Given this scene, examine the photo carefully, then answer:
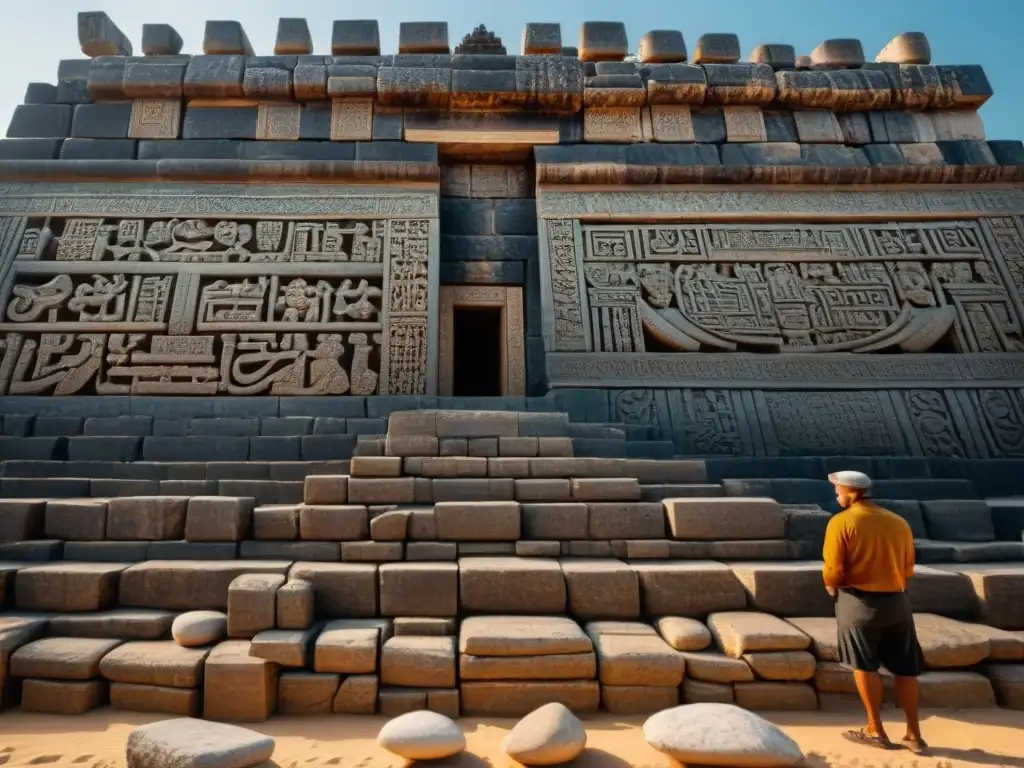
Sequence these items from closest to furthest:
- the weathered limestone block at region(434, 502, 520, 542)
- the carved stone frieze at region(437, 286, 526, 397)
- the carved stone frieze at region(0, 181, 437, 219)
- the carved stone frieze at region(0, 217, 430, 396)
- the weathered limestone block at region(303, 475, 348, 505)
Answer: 1. the weathered limestone block at region(434, 502, 520, 542)
2. the weathered limestone block at region(303, 475, 348, 505)
3. the carved stone frieze at region(0, 217, 430, 396)
4. the carved stone frieze at region(437, 286, 526, 397)
5. the carved stone frieze at region(0, 181, 437, 219)

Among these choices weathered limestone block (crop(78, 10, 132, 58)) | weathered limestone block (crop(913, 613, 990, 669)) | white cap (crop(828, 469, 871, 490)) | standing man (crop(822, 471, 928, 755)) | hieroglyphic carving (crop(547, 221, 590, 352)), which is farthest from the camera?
weathered limestone block (crop(78, 10, 132, 58))

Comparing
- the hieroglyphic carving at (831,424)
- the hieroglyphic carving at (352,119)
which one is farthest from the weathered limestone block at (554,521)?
the hieroglyphic carving at (352,119)

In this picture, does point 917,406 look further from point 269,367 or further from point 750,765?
point 269,367

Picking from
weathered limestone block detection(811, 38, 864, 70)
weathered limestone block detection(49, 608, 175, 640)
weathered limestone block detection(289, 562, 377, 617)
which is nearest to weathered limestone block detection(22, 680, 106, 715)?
weathered limestone block detection(49, 608, 175, 640)

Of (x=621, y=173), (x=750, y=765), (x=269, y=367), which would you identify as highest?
(x=621, y=173)

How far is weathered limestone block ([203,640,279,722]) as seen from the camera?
282 centimetres

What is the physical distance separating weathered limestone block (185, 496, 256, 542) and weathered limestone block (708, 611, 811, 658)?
303 cm

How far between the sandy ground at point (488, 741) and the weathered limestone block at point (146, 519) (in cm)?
122

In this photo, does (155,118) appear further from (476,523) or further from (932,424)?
(932,424)

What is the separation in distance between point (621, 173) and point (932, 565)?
18.5ft

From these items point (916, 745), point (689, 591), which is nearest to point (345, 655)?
point (689, 591)

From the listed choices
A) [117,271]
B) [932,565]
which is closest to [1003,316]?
[932,565]

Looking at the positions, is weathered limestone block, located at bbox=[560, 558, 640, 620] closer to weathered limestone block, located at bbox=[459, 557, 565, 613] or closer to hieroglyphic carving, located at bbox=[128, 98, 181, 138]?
weathered limestone block, located at bbox=[459, 557, 565, 613]

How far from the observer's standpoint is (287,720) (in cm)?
285
